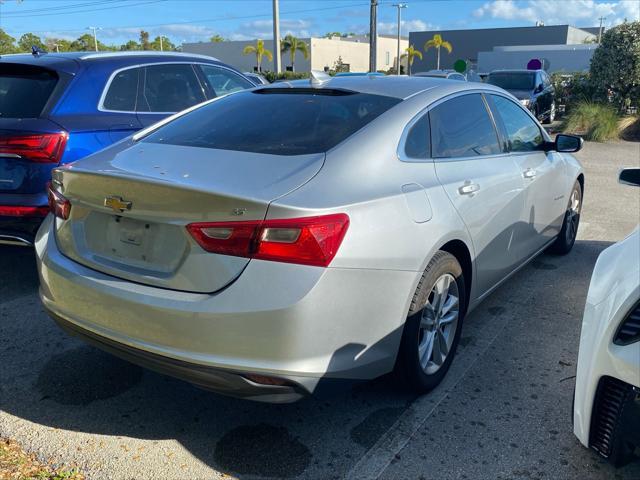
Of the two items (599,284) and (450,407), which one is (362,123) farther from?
(450,407)

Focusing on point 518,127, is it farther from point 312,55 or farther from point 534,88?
point 312,55

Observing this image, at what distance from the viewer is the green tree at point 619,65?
1572 cm

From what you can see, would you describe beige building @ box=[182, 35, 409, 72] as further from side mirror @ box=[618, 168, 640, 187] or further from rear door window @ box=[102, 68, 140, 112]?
side mirror @ box=[618, 168, 640, 187]

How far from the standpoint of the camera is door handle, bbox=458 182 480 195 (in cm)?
318

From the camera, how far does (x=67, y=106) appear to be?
443 centimetres

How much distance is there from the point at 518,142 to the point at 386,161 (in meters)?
1.89

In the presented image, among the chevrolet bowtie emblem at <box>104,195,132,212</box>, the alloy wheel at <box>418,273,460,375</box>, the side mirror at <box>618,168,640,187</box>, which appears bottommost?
the alloy wheel at <box>418,273,460,375</box>

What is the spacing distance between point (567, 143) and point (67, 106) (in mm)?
3899

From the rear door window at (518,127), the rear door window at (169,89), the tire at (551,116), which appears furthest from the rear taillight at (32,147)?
the tire at (551,116)

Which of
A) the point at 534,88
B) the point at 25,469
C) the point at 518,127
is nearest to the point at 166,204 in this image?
the point at 25,469

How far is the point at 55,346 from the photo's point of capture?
3.67m

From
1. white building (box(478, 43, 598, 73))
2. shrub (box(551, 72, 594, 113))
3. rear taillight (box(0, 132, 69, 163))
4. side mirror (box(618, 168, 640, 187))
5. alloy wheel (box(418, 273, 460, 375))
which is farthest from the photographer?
white building (box(478, 43, 598, 73))

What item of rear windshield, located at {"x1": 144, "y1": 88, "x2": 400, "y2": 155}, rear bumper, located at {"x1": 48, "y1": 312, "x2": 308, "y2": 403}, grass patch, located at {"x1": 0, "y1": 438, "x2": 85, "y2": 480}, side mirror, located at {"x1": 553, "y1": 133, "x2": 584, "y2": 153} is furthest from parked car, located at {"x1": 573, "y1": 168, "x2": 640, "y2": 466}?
side mirror, located at {"x1": 553, "y1": 133, "x2": 584, "y2": 153}

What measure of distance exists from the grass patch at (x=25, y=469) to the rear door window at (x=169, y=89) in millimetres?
3282
